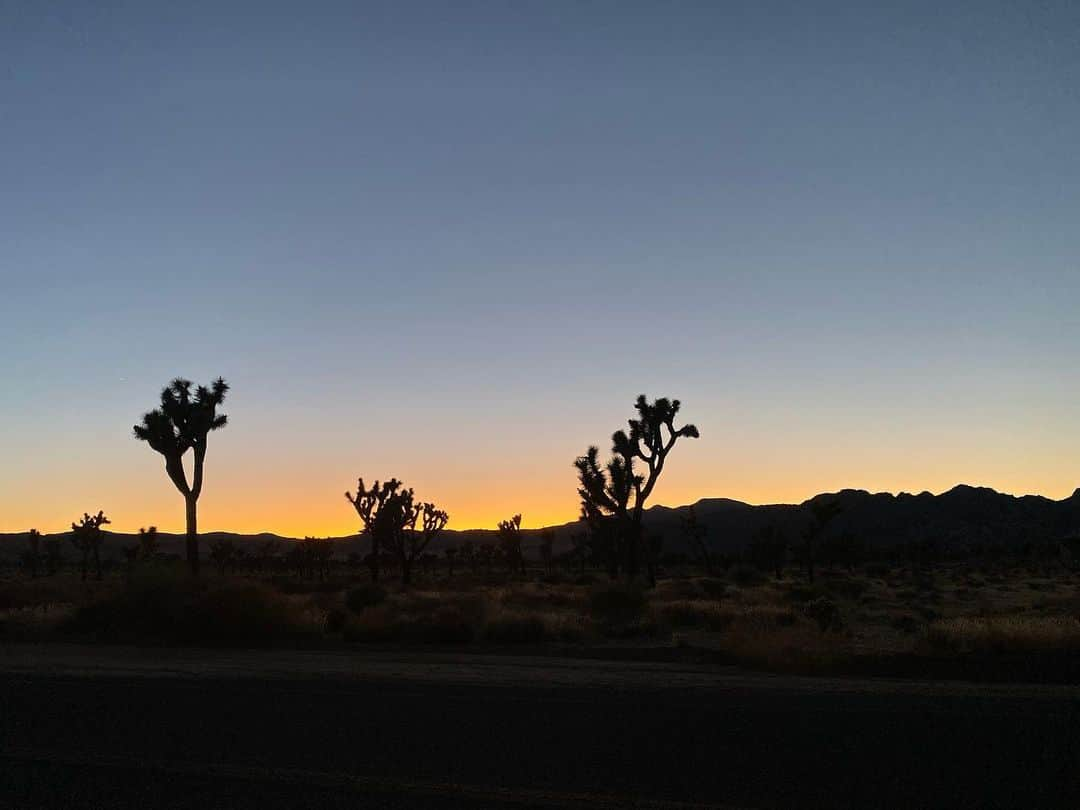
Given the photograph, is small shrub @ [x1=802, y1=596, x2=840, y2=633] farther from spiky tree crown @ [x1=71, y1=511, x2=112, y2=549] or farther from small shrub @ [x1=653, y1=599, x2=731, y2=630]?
spiky tree crown @ [x1=71, y1=511, x2=112, y2=549]

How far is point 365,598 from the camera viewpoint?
39219 millimetres

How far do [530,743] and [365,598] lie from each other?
29562 millimetres

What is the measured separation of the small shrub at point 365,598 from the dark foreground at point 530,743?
2143 centimetres

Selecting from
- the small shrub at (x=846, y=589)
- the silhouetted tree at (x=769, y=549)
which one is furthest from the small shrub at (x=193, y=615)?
the silhouetted tree at (x=769, y=549)

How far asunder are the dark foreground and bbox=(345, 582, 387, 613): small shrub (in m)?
21.4

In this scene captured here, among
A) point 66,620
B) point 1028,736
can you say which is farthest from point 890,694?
point 66,620

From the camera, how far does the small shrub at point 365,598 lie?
37.9 meters

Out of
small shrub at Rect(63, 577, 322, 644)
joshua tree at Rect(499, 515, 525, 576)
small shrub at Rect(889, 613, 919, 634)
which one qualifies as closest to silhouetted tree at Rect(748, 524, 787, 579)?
joshua tree at Rect(499, 515, 525, 576)

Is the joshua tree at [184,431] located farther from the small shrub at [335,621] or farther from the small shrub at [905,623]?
the small shrub at [905,623]

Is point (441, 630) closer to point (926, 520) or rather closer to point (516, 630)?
point (516, 630)

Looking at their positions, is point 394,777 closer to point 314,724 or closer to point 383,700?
point 314,724

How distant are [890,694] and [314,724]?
318 inches

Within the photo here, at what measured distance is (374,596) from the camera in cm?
3991

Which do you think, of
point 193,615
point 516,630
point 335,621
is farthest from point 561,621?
point 193,615
